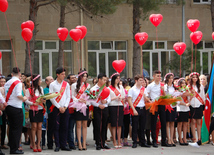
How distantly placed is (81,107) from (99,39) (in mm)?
13270

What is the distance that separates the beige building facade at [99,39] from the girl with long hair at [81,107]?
1161 cm

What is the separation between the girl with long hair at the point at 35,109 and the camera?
32.8 ft

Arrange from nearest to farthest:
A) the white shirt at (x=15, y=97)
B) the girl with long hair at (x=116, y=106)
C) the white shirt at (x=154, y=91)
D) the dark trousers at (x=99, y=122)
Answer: the white shirt at (x=15, y=97), the dark trousers at (x=99, y=122), the girl with long hair at (x=116, y=106), the white shirt at (x=154, y=91)

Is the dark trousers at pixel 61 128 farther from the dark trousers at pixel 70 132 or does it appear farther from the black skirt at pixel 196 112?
the black skirt at pixel 196 112

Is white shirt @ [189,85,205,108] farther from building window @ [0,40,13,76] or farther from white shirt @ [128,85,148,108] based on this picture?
building window @ [0,40,13,76]

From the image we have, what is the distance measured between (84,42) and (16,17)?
3911mm

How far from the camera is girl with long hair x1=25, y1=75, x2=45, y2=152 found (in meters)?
10.0

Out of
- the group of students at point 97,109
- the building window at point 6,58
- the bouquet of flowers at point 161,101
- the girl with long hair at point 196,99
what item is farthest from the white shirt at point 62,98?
the building window at point 6,58

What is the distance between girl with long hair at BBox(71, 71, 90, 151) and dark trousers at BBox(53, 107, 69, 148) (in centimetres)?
29

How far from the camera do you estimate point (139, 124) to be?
1093 centimetres

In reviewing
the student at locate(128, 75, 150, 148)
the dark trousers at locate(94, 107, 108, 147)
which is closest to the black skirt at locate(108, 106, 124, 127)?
the dark trousers at locate(94, 107, 108, 147)

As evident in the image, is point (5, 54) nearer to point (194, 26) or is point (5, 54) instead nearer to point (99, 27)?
point (99, 27)

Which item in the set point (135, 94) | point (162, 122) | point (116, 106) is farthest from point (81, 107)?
A: point (162, 122)

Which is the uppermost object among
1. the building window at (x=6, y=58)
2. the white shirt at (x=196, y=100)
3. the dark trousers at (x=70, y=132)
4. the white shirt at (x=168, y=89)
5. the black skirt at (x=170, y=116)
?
the building window at (x=6, y=58)
